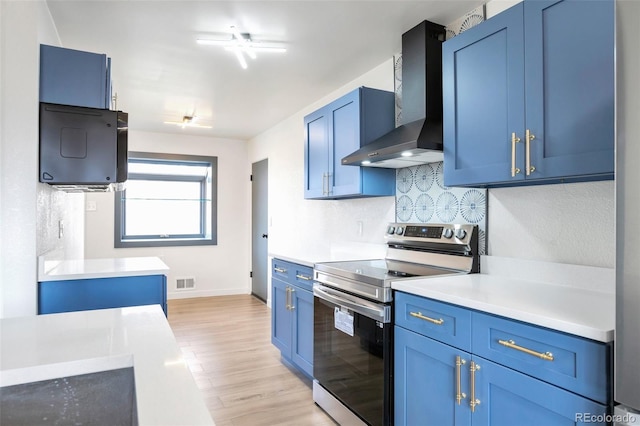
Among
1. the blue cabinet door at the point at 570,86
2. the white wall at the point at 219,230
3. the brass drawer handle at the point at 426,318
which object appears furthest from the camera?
the white wall at the point at 219,230

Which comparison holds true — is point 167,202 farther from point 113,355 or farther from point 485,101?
point 113,355

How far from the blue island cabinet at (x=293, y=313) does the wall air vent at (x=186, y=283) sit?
8.83 ft

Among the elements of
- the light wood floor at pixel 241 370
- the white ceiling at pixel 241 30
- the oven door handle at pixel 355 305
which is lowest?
the light wood floor at pixel 241 370

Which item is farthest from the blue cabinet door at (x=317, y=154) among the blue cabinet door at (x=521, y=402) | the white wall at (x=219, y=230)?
the white wall at (x=219, y=230)

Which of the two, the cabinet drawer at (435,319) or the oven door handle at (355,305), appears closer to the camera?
the cabinet drawer at (435,319)

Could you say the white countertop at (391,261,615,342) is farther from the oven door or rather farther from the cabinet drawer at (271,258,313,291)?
the cabinet drawer at (271,258,313,291)

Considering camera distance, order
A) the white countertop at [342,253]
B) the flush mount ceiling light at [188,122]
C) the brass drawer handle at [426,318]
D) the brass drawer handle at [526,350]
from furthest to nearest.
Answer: the flush mount ceiling light at [188,122] < the white countertop at [342,253] < the brass drawer handle at [426,318] < the brass drawer handle at [526,350]

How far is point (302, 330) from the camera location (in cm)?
286

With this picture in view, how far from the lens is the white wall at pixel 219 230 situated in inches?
205

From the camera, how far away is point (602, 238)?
1652 mm

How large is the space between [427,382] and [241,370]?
180 centimetres

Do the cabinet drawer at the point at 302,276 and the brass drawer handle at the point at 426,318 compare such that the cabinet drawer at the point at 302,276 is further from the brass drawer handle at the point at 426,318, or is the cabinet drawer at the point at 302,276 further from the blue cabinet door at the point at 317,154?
the brass drawer handle at the point at 426,318

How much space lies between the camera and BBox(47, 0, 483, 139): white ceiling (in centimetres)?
223

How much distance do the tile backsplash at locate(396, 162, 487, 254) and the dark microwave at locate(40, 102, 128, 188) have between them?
1833 mm
